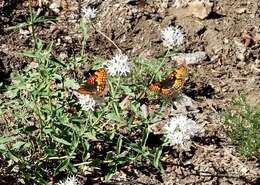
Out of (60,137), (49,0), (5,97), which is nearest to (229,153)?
(60,137)

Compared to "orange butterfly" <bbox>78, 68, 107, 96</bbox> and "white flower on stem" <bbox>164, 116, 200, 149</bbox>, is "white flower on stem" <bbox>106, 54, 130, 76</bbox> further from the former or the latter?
"white flower on stem" <bbox>164, 116, 200, 149</bbox>

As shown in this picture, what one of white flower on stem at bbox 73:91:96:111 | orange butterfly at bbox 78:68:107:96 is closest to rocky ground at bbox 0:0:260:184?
white flower on stem at bbox 73:91:96:111

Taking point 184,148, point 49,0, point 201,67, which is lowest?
point 184,148

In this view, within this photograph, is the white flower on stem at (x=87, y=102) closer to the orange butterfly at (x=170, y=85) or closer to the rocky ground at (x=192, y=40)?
the orange butterfly at (x=170, y=85)

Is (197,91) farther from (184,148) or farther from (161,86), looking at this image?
(161,86)

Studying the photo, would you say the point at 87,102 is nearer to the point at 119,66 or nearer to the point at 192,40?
the point at 119,66

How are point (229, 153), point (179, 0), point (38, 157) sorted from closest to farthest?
point (38, 157) → point (229, 153) → point (179, 0)

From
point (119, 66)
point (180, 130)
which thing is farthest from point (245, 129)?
point (119, 66)

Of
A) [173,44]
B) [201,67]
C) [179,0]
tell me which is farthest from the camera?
[179,0]
